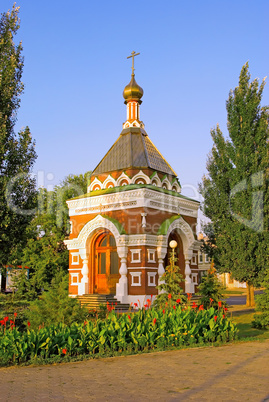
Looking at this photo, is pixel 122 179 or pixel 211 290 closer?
pixel 211 290

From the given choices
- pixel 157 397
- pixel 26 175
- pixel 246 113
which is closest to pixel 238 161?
pixel 246 113

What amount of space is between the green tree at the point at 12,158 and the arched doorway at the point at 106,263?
6093 mm

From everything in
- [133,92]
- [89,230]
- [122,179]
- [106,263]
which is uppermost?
[133,92]

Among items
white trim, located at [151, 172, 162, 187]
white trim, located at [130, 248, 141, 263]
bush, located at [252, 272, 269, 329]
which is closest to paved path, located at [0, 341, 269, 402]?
bush, located at [252, 272, 269, 329]

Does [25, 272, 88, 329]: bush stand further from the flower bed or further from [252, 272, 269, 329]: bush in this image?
[252, 272, 269, 329]: bush

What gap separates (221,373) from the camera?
623 cm

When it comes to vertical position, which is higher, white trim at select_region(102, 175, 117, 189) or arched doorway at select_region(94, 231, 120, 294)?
white trim at select_region(102, 175, 117, 189)

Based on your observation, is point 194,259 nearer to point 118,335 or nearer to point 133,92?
point 133,92

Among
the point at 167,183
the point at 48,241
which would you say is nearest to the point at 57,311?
the point at 167,183

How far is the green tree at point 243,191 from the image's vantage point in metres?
18.0

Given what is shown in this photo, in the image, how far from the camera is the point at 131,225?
18094 mm

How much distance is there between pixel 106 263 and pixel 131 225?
2424mm

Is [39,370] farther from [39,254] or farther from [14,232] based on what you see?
[39,254]

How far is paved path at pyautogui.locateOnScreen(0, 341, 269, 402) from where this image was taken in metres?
5.04
